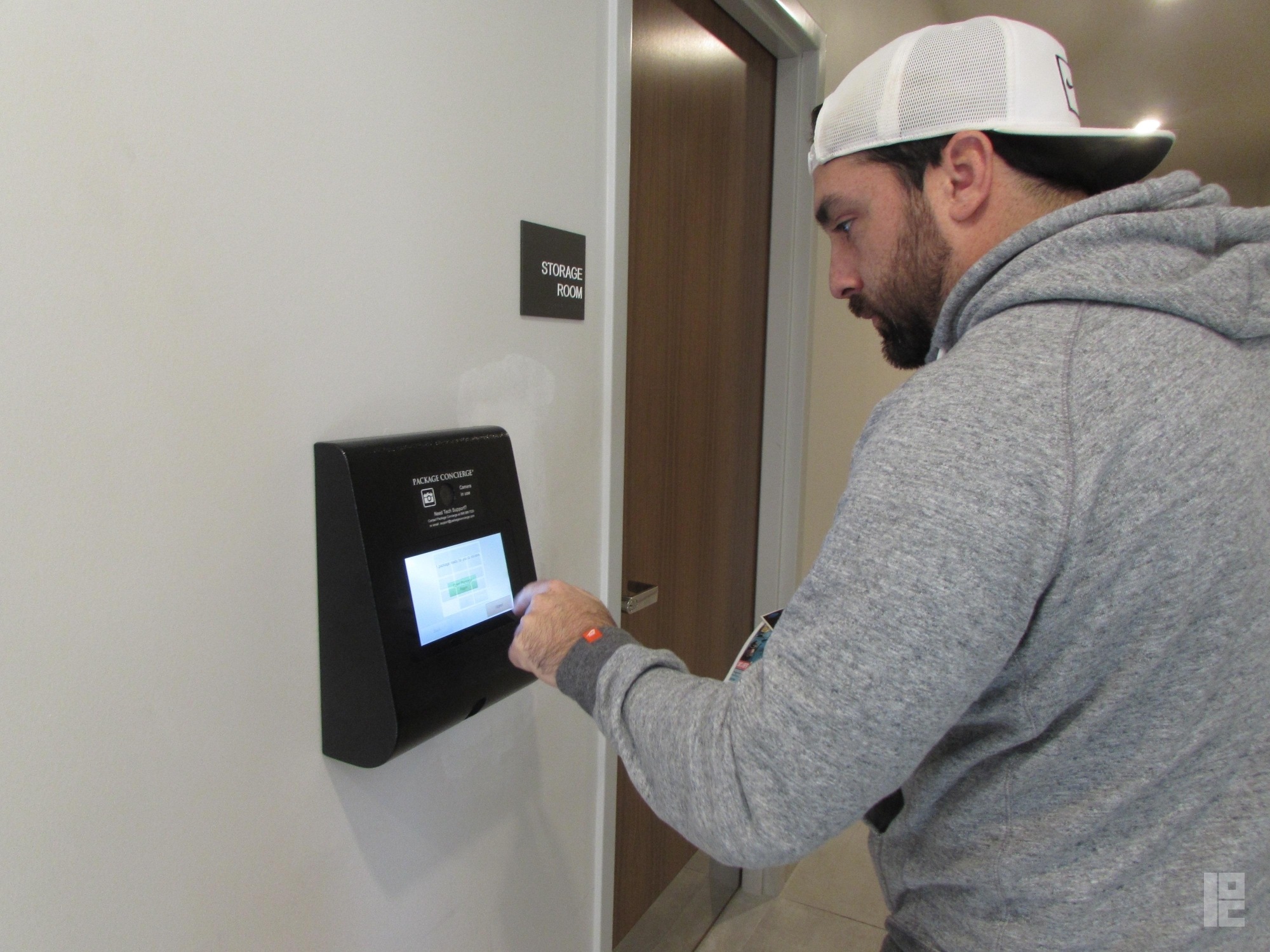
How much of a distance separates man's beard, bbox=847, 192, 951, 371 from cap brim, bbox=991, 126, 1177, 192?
0.12m

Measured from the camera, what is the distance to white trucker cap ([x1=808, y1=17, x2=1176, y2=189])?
89 centimetres

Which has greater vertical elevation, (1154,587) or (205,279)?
(205,279)

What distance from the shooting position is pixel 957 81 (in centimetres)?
92

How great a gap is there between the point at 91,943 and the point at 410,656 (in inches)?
14.2

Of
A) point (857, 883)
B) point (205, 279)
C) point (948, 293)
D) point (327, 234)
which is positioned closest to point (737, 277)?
point (948, 293)

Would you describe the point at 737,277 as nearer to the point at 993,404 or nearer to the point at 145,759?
the point at 993,404

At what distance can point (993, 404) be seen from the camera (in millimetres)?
670

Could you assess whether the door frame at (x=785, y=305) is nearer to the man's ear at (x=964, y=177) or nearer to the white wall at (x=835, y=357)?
the white wall at (x=835, y=357)

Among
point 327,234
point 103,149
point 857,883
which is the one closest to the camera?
point 103,149

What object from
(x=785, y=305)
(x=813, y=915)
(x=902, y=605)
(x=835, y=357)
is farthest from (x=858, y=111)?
(x=813, y=915)

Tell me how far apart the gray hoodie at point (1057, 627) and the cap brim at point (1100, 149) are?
0.11 metres

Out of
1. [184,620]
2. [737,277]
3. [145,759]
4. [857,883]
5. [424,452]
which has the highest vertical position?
[737,277]

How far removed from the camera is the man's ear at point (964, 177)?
0.89 metres

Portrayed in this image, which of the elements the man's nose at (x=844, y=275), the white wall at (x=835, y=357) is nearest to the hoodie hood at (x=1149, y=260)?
the man's nose at (x=844, y=275)
